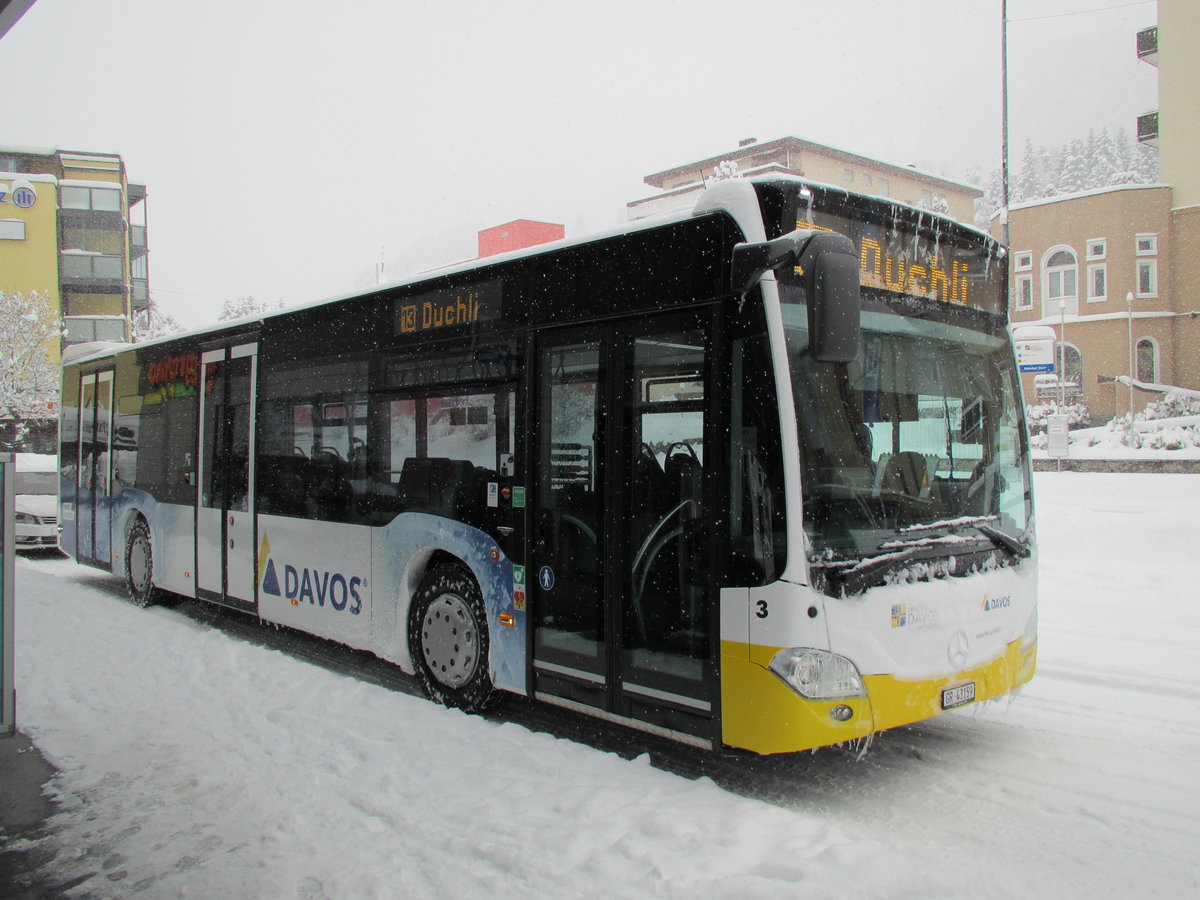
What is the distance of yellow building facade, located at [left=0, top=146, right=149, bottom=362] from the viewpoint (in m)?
48.3

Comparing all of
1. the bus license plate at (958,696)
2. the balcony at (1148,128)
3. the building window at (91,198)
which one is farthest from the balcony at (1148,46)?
the building window at (91,198)

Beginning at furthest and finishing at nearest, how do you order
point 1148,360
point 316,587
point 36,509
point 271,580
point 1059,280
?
point 1059,280
point 1148,360
point 36,509
point 271,580
point 316,587

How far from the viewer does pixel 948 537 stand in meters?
4.98

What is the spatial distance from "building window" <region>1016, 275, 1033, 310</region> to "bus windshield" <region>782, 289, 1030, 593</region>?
143 ft

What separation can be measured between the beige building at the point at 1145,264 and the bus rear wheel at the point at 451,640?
127 feet

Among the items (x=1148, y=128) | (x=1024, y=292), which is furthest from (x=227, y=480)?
(x=1148, y=128)

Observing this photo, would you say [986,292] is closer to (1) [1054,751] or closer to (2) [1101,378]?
(1) [1054,751]

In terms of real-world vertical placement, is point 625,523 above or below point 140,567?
above

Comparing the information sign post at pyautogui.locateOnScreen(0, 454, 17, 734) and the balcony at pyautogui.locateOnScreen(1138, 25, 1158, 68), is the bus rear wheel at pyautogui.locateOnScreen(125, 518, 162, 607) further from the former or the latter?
the balcony at pyautogui.locateOnScreen(1138, 25, 1158, 68)

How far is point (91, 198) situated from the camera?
5131 centimetres

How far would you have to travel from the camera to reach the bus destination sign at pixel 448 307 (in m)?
6.34

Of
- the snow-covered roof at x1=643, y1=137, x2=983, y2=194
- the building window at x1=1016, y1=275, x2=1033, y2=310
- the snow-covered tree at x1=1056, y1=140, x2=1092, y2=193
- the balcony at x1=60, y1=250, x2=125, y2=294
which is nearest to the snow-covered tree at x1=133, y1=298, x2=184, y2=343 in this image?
the balcony at x1=60, y1=250, x2=125, y2=294

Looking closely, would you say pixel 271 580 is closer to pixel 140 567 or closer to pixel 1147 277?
pixel 140 567

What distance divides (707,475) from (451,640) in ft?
8.46
